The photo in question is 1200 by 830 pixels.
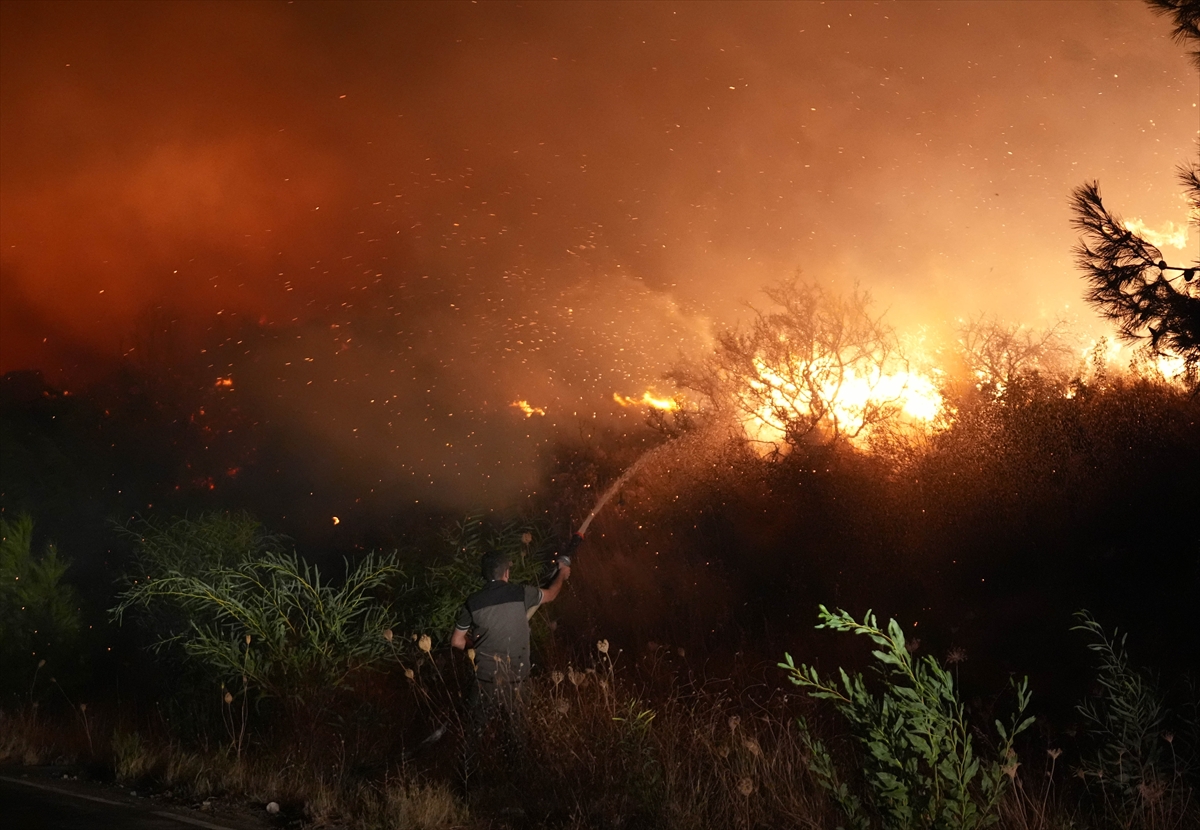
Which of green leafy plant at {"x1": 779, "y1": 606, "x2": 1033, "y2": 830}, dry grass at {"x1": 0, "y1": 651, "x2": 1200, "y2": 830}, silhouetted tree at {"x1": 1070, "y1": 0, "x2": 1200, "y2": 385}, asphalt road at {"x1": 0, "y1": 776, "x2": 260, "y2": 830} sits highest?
silhouetted tree at {"x1": 1070, "y1": 0, "x2": 1200, "y2": 385}

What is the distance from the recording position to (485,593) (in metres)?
6.24

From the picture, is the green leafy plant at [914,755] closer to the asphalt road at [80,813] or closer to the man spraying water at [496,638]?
the man spraying water at [496,638]

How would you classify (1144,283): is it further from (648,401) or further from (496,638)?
(648,401)

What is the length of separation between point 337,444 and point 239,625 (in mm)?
13761

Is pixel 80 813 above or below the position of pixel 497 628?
below

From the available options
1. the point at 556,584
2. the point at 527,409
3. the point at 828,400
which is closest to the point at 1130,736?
the point at 556,584

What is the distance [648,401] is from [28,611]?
431 inches

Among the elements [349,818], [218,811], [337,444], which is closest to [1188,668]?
[349,818]

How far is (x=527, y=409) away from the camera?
20375 mm

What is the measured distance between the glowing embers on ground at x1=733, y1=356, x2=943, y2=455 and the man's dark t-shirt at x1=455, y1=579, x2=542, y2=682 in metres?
9.66

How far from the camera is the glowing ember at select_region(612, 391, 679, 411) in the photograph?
1834cm

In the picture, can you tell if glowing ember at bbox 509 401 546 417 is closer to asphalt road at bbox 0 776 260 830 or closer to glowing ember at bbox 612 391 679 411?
glowing ember at bbox 612 391 679 411

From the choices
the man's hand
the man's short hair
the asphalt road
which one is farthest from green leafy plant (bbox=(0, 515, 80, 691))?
the man's hand

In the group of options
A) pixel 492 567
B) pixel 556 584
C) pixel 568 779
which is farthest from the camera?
pixel 556 584
